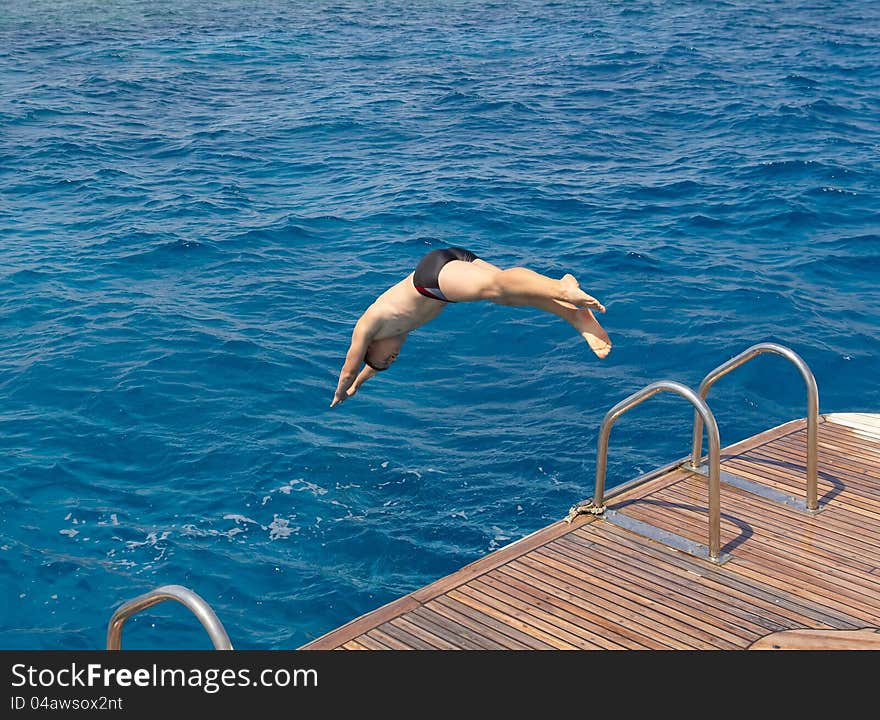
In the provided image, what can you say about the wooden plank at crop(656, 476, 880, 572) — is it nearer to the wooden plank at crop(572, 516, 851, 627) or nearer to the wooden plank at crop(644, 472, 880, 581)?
the wooden plank at crop(644, 472, 880, 581)

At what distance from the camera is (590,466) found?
13.1 meters

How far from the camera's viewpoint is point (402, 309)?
7801 millimetres

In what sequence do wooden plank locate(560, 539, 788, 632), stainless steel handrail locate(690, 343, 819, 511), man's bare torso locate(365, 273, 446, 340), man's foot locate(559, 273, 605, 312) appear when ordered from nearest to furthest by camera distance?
man's foot locate(559, 273, 605, 312) < man's bare torso locate(365, 273, 446, 340) < wooden plank locate(560, 539, 788, 632) < stainless steel handrail locate(690, 343, 819, 511)

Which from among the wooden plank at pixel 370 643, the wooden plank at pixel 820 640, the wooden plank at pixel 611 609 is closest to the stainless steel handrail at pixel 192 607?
the wooden plank at pixel 370 643

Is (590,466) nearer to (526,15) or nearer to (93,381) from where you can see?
(93,381)

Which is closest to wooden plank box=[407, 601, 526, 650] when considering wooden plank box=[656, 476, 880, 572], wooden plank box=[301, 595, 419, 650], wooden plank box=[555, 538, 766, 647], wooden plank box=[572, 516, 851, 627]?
wooden plank box=[301, 595, 419, 650]

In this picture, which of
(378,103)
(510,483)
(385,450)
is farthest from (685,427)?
(378,103)

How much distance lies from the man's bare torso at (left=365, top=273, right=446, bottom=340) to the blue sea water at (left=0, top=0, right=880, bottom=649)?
3.89 metres

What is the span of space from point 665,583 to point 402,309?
10.3 ft

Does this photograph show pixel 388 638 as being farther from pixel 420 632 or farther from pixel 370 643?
pixel 420 632

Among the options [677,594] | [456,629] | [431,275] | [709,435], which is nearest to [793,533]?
[677,594]

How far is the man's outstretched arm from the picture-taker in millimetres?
8016

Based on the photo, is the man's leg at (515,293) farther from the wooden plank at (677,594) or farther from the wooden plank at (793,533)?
the wooden plank at (793,533)
